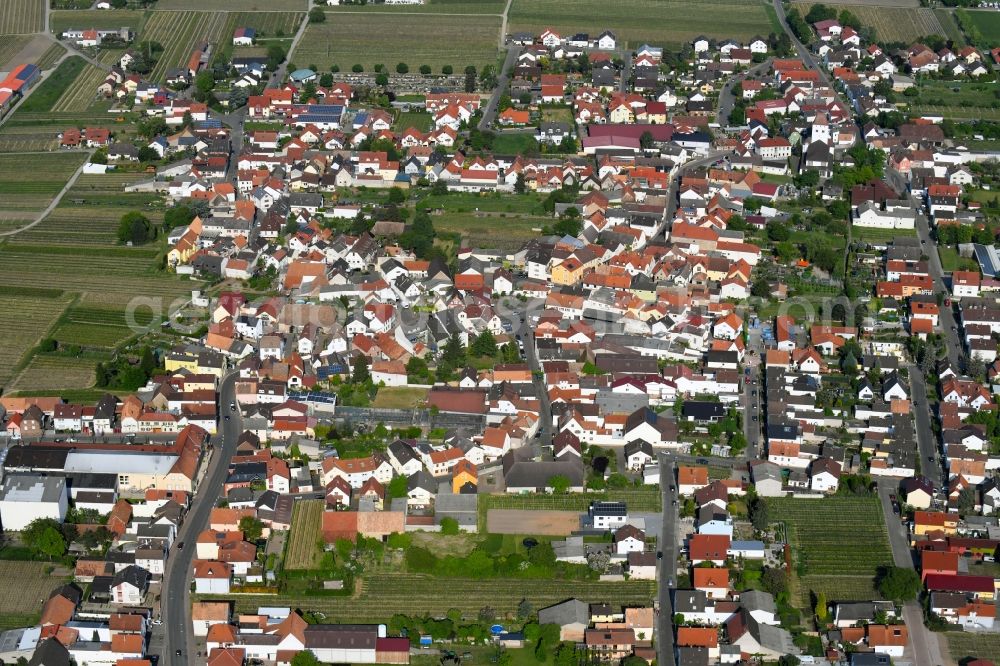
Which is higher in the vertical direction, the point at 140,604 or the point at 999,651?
the point at 999,651

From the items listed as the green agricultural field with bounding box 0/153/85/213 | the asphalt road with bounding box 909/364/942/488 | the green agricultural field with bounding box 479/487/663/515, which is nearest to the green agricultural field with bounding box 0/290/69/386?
the green agricultural field with bounding box 0/153/85/213

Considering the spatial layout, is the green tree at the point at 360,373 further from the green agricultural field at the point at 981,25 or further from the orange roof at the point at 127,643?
the green agricultural field at the point at 981,25

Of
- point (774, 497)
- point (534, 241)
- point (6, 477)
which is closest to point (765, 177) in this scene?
point (534, 241)

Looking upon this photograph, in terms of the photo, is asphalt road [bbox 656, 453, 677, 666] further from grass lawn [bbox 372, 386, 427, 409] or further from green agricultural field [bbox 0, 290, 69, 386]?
green agricultural field [bbox 0, 290, 69, 386]

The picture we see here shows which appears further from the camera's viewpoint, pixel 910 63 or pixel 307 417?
pixel 910 63

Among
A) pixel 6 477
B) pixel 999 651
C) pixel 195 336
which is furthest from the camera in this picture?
pixel 195 336

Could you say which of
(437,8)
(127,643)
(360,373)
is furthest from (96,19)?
(127,643)

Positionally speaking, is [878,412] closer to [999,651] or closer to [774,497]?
[774,497]
